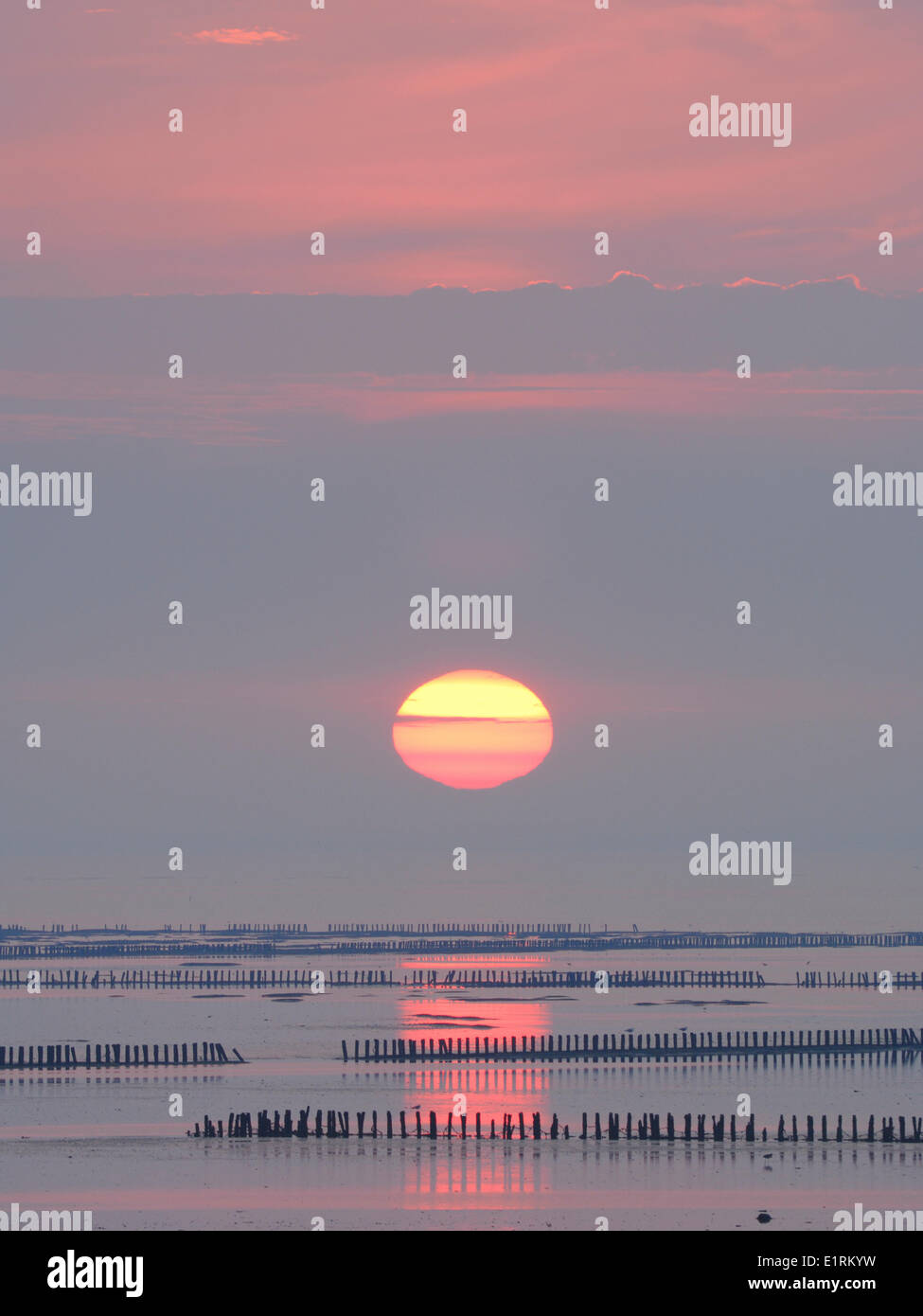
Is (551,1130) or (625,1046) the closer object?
(551,1130)

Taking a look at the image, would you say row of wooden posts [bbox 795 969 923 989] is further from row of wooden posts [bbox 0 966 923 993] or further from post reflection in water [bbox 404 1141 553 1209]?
Result: post reflection in water [bbox 404 1141 553 1209]

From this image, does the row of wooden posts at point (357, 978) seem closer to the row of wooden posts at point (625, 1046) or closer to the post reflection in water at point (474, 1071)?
the post reflection in water at point (474, 1071)

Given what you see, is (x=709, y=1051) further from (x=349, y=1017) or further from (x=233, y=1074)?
(x=349, y=1017)

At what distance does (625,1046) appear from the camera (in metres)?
96.7

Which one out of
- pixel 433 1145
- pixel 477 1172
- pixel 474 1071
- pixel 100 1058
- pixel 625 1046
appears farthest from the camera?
pixel 625 1046

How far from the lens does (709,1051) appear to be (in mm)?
94562

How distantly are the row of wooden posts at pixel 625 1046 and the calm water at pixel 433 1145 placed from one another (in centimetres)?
164

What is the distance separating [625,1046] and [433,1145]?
31816mm

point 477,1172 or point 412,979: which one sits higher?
point 412,979

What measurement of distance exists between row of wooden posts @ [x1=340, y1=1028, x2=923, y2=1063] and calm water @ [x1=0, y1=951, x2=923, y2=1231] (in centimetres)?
164

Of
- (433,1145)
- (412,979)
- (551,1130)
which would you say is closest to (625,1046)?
(551,1130)

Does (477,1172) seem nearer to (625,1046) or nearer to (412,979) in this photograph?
(625,1046)
